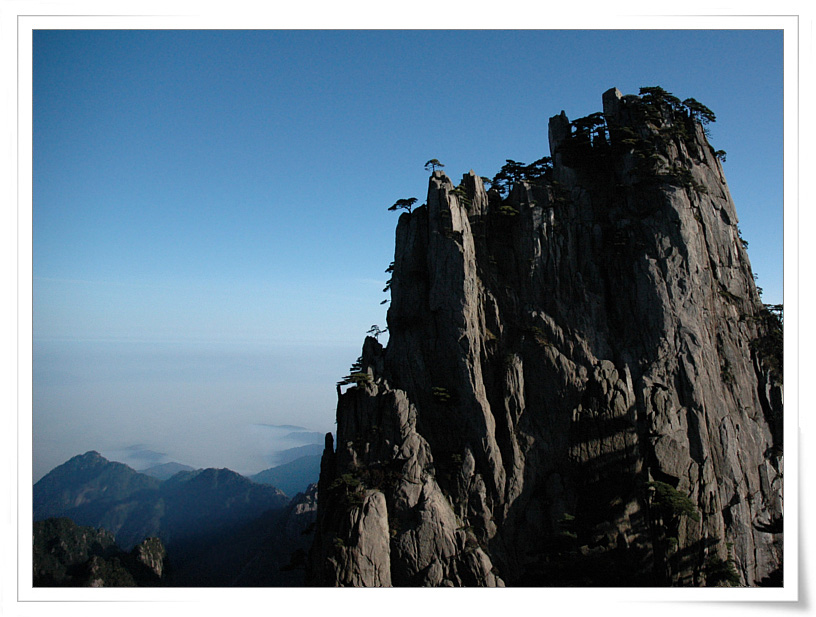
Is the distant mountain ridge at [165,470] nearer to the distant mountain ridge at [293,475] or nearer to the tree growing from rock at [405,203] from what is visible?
the distant mountain ridge at [293,475]

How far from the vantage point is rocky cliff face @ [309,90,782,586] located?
23906 mm

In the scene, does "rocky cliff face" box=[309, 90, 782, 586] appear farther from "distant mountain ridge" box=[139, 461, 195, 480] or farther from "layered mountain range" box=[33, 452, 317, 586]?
"distant mountain ridge" box=[139, 461, 195, 480]

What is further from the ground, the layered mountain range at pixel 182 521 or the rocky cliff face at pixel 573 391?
the rocky cliff face at pixel 573 391

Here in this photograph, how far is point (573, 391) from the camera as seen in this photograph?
2789cm

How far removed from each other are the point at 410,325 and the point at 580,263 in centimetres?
1055

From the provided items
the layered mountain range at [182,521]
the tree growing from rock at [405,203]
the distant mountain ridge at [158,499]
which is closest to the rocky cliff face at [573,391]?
the tree growing from rock at [405,203]

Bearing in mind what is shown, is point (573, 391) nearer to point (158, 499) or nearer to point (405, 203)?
point (405, 203)

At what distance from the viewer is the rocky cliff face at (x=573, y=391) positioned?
2391cm

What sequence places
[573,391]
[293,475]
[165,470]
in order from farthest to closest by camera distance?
[293,475]
[165,470]
[573,391]

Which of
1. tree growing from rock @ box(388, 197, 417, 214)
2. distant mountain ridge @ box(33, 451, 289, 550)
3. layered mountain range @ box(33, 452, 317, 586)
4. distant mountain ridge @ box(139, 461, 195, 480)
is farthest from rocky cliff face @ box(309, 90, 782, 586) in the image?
distant mountain ridge @ box(139, 461, 195, 480)

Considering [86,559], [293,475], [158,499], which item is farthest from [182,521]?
[86,559]
